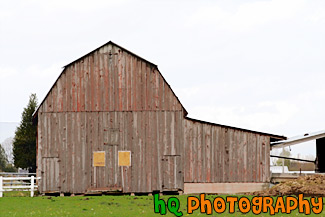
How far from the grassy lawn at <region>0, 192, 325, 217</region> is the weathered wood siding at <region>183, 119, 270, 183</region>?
271 centimetres

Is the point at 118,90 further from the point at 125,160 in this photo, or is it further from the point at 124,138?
the point at 125,160

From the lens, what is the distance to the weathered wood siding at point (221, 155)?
3450cm

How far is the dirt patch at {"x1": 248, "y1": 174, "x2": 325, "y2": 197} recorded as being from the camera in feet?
103

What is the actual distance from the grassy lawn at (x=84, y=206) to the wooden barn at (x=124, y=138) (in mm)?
1735

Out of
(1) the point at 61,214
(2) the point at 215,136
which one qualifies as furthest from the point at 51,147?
(1) the point at 61,214

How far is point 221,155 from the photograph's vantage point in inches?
1364

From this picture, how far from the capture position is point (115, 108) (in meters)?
34.4

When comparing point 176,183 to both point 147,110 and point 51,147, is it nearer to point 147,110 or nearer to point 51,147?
point 147,110

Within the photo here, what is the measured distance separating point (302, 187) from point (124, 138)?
10.7m

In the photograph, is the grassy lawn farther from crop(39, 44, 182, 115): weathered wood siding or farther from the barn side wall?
crop(39, 44, 182, 115): weathered wood siding

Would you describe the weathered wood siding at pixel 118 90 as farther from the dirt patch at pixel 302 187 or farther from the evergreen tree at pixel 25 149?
the evergreen tree at pixel 25 149

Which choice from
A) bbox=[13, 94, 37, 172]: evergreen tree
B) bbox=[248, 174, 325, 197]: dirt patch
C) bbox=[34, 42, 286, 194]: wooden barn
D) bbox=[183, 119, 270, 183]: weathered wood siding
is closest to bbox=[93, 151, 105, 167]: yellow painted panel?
bbox=[34, 42, 286, 194]: wooden barn

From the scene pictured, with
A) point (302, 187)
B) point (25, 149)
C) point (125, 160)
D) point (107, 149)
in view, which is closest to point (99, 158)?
point (107, 149)

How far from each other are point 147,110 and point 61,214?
12.8 meters
